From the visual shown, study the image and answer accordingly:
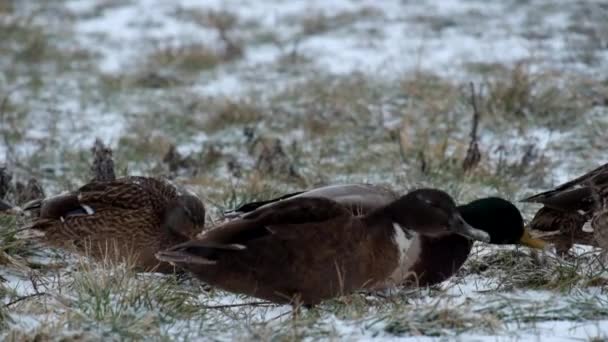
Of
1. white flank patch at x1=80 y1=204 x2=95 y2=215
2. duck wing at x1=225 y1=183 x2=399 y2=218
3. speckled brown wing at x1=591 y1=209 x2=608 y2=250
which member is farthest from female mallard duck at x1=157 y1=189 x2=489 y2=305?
white flank patch at x1=80 y1=204 x2=95 y2=215

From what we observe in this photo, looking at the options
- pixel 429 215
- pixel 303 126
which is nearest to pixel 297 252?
pixel 429 215

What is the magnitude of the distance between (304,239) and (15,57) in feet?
27.1

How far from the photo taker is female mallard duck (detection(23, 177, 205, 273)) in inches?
209

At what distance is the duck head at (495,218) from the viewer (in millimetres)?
4652

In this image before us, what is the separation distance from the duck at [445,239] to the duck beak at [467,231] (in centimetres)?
13

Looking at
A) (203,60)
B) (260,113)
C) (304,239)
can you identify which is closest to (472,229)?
(304,239)

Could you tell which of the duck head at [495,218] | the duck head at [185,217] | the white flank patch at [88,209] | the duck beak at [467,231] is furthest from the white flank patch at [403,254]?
the white flank patch at [88,209]

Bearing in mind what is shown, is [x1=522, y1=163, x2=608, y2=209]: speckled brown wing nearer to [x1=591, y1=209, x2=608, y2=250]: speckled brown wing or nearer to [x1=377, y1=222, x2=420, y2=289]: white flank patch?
[x1=591, y1=209, x2=608, y2=250]: speckled brown wing

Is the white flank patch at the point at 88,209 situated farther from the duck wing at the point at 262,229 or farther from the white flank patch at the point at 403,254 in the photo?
the white flank patch at the point at 403,254

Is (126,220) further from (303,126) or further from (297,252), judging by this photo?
(303,126)

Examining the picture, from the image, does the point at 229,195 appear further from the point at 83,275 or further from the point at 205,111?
the point at 205,111

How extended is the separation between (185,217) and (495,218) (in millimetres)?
1465

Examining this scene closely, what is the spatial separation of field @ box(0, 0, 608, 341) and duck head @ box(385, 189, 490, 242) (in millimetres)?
257

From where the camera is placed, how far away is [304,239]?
4238 millimetres
